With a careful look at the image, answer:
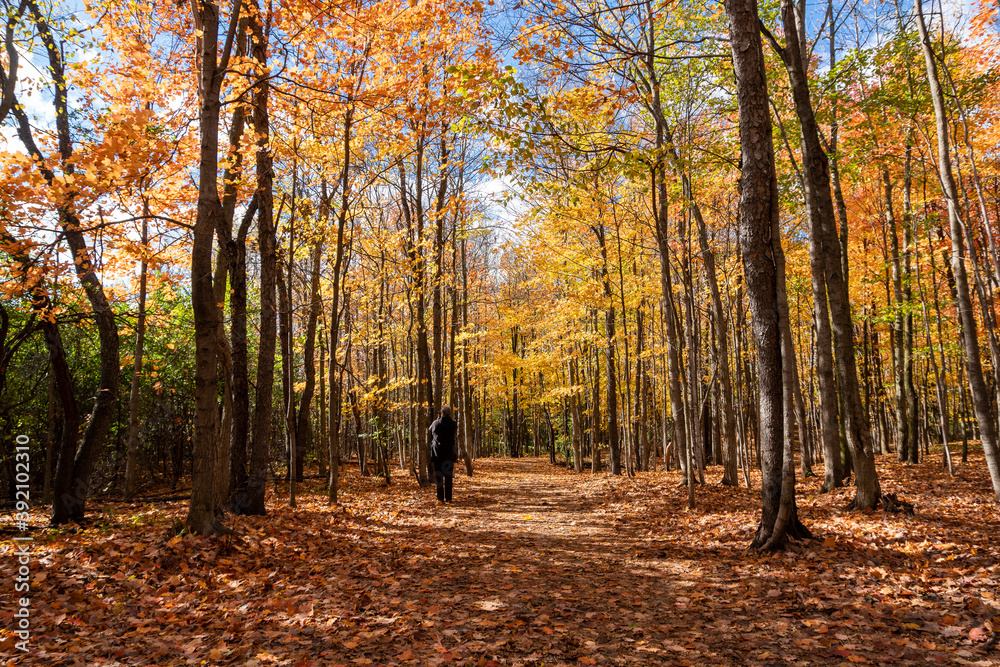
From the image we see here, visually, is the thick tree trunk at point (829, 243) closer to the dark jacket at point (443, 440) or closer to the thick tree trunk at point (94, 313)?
the dark jacket at point (443, 440)

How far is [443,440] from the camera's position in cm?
1073

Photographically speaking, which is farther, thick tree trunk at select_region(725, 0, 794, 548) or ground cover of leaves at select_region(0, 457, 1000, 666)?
thick tree trunk at select_region(725, 0, 794, 548)

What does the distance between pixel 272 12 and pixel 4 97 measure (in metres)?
4.00

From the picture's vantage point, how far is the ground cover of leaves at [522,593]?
129 inches

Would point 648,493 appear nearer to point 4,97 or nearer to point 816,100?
point 816,100

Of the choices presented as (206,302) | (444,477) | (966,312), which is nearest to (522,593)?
(206,302)

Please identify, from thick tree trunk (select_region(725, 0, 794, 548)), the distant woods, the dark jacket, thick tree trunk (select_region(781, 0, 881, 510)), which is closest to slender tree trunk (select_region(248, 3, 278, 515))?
the distant woods

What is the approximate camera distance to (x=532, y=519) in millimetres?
8961

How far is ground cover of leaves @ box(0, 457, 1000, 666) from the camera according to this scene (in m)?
3.27

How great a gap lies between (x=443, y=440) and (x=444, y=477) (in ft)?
2.67

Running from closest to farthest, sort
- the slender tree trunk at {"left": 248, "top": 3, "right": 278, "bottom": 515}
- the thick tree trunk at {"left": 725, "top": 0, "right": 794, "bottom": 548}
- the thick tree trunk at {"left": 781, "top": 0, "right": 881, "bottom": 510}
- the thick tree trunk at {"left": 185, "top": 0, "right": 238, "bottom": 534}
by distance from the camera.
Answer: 1. the thick tree trunk at {"left": 185, "top": 0, "right": 238, "bottom": 534}
2. the thick tree trunk at {"left": 725, "top": 0, "right": 794, "bottom": 548}
3. the thick tree trunk at {"left": 781, "top": 0, "right": 881, "bottom": 510}
4. the slender tree trunk at {"left": 248, "top": 3, "right": 278, "bottom": 515}

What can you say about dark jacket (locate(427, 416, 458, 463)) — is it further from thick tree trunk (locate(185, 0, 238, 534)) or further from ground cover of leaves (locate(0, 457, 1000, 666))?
thick tree trunk (locate(185, 0, 238, 534))

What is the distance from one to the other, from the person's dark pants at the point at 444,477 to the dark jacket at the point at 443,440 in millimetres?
107

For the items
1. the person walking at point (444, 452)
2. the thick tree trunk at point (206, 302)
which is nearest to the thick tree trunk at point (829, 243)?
the person walking at point (444, 452)
